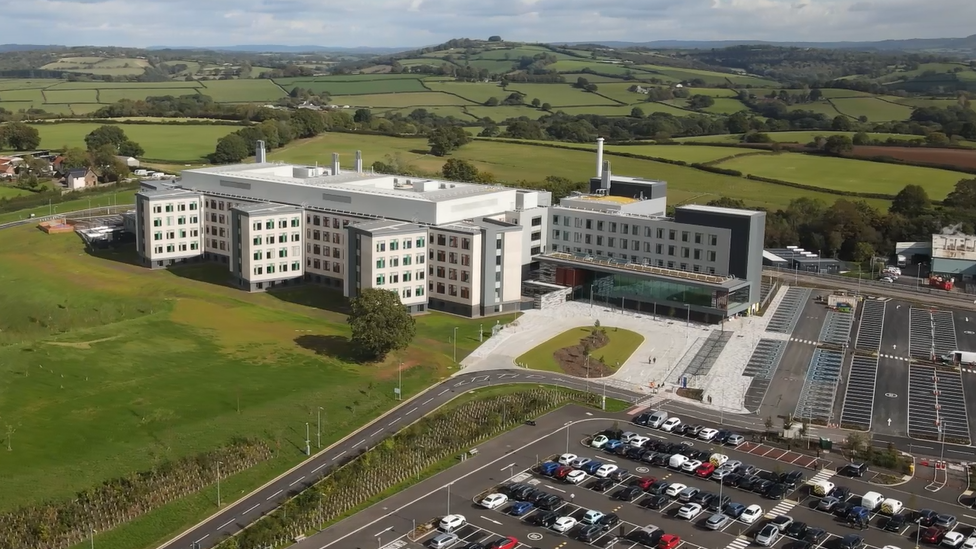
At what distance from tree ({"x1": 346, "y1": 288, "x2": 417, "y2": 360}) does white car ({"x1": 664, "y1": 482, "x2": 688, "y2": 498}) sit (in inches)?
1030

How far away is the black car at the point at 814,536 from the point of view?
44.1m

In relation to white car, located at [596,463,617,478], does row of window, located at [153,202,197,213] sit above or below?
above

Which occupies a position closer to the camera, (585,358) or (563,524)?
(563,524)

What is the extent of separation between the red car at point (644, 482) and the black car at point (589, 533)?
5.87 m

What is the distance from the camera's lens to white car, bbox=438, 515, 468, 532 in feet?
146

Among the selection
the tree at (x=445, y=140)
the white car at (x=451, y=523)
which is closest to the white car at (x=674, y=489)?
the white car at (x=451, y=523)

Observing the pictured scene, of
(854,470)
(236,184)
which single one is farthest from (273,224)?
(854,470)

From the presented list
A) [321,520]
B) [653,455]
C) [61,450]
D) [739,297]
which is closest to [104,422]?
[61,450]

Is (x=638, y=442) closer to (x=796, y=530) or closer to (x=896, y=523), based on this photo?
(x=796, y=530)

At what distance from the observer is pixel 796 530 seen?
44750mm

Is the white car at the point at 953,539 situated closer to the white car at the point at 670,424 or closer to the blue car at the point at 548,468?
the white car at the point at 670,424

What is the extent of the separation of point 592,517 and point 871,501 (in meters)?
15.1

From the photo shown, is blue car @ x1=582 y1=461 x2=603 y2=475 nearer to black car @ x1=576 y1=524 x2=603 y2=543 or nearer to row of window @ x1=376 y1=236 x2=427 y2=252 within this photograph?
black car @ x1=576 y1=524 x2=603 y2=543

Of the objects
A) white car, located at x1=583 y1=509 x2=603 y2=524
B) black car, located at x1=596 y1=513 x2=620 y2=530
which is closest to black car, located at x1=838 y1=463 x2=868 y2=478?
black car, located at x1=596 y1=513 x2=620 y2=530
